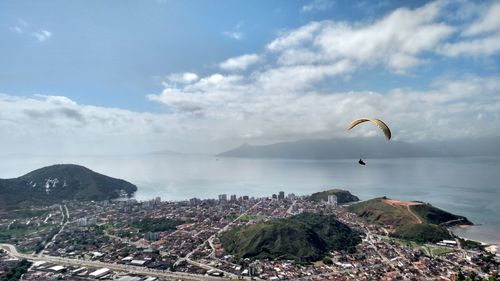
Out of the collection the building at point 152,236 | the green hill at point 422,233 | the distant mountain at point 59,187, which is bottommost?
the green hill at point 422,233

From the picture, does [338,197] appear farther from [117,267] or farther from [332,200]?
[117,267]

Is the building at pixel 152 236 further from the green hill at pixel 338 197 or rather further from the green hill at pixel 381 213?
the green hill at pixel 338 197

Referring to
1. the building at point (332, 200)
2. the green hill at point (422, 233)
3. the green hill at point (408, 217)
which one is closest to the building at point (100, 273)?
the green hill at point (422, 233)

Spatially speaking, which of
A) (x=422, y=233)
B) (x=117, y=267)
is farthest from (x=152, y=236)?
(x=422, y=233)

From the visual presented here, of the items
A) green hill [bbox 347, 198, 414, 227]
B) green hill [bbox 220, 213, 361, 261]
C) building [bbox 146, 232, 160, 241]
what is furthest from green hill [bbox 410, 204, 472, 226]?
building [bbox 146, 232, 160, 241]

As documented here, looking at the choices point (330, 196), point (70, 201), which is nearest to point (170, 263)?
point (330, 196)

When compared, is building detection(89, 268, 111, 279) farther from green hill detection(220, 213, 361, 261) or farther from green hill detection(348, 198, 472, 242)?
green hill detection(348, 198, 472, 242)
